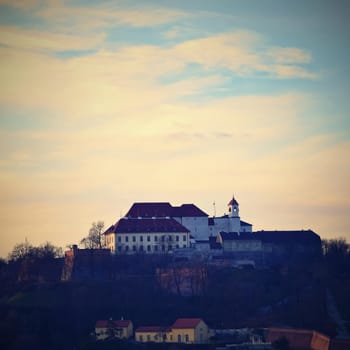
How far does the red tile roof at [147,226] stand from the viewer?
10962 cm

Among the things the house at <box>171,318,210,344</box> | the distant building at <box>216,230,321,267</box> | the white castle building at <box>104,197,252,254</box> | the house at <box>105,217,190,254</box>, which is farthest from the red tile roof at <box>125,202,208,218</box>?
the house at <box>171,318,210,344</box>

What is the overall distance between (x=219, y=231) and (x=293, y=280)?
14.1m

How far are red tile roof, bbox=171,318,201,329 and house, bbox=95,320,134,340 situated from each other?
12.4 ft

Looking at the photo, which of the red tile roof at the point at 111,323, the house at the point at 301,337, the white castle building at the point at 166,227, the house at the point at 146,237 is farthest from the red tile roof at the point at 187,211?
the house at the point at 301,337

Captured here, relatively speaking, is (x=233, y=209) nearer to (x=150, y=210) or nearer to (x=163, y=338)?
(x=150, y=210)

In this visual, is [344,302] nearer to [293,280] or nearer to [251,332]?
[293,280]

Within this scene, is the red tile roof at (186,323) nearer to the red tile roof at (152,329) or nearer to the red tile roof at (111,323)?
the red tile roof at (152,329)

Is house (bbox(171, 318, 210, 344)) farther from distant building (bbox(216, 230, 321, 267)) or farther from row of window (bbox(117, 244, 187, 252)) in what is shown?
row of window (bbox(117, 244, 187, 252))

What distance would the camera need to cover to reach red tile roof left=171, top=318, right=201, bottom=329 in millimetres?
88562

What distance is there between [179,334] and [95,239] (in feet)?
80.1

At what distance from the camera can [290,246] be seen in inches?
4419

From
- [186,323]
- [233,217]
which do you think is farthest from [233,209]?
[186,323]

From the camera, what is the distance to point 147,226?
363ft

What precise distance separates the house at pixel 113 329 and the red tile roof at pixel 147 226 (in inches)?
777
